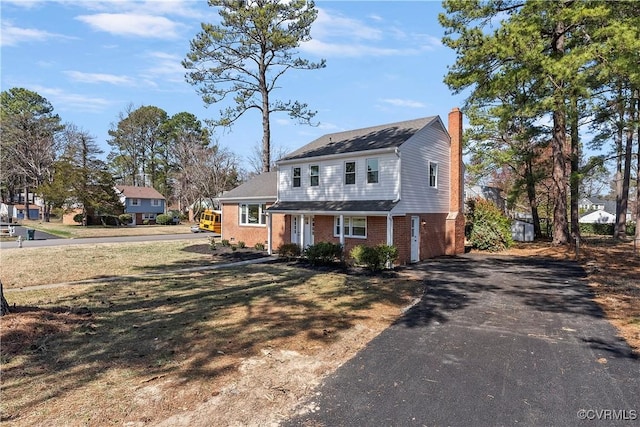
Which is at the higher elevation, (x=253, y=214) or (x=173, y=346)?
(x=253, y=214)

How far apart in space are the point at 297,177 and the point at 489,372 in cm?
1637

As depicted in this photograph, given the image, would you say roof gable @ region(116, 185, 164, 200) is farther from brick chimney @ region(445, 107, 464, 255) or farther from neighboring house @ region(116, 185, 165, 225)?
brick chimney @ region(445, 107, 464, 255)

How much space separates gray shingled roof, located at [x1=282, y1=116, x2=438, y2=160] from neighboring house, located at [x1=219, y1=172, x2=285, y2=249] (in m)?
3.38

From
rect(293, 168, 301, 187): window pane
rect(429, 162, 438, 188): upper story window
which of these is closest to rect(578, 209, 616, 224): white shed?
rect(429, 162, 438, 188): upper story window

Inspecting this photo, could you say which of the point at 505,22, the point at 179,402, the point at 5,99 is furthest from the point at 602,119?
the point at 5,99

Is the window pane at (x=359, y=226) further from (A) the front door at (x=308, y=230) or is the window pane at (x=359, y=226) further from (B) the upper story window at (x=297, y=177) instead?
(B) the upper story window at (x=297, y=177)

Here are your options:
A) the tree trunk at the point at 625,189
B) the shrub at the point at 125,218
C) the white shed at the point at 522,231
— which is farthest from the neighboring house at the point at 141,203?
the tree trunk at the point at 625,189

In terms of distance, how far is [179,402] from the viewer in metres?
4.38

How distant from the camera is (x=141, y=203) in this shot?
53344 millimetres

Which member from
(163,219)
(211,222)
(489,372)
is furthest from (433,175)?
(163,219)

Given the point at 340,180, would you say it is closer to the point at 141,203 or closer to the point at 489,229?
the point at 489,229

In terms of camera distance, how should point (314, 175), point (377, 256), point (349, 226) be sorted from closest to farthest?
point (377, 256) → point (349, 226) → point (314, 175)

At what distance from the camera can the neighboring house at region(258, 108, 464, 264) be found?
1653 centimetres

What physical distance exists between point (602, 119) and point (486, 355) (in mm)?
24357
